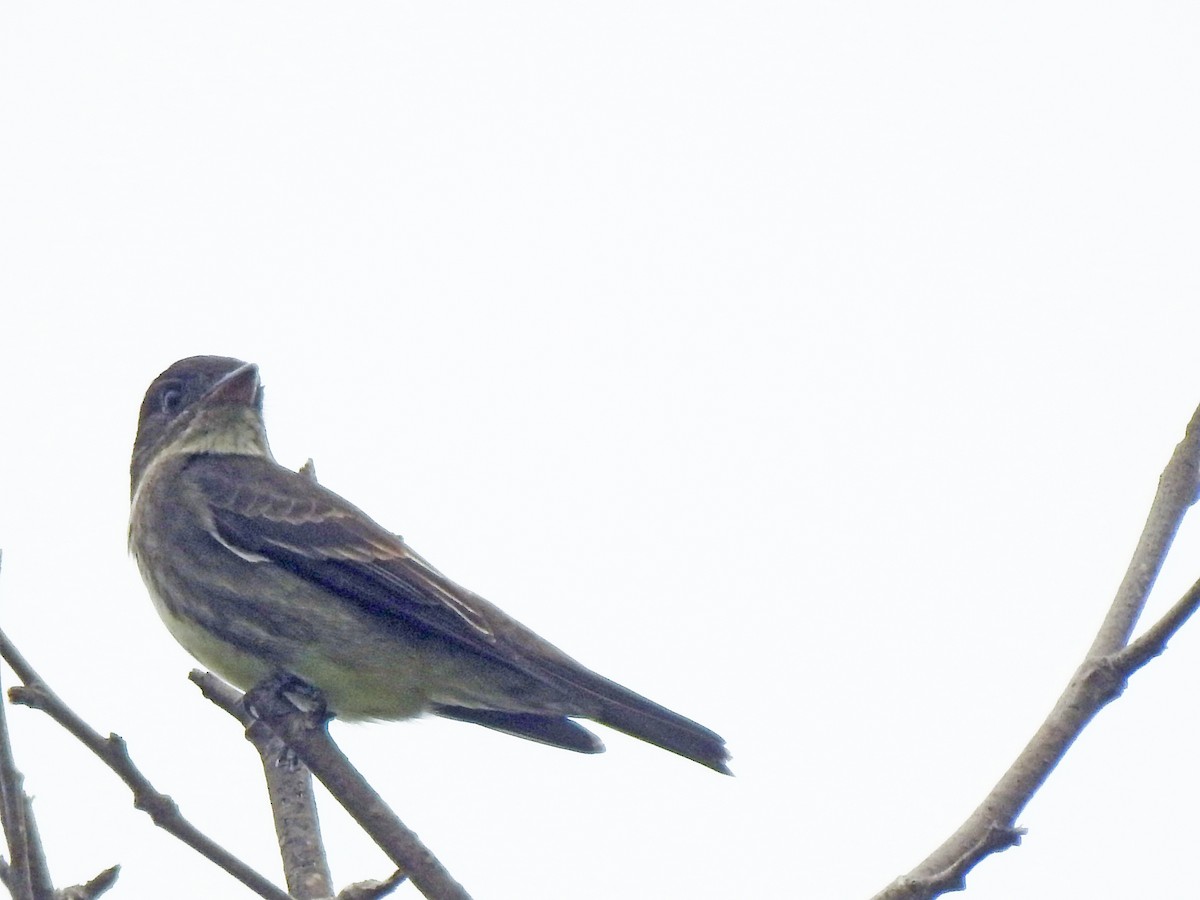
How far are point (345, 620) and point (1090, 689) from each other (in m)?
4.22

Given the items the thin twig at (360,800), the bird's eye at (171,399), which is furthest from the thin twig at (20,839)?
the bird's eye at (171,399)

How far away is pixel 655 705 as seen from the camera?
6.78 metres

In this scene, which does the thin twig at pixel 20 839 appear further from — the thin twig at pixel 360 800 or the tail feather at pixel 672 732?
the tail feather at pixel 672 732

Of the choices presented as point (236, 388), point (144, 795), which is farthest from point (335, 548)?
point (144, 795)

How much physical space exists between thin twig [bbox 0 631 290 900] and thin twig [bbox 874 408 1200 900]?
4.95 ft

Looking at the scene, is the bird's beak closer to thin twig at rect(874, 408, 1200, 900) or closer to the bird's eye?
the bird's eye

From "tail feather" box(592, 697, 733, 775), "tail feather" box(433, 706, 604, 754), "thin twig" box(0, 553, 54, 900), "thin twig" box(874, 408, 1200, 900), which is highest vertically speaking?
"tail feather" box(433, 706, 604, 754)

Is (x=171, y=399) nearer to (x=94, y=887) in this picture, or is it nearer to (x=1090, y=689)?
(x=94, y=887)

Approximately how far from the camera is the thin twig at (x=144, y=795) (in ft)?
12.9

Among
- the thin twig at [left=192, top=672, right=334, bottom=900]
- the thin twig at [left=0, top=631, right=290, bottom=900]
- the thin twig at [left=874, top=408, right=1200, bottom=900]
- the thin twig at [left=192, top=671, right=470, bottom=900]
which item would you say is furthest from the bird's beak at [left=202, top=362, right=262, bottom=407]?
the thin twig at [left=874, top=408, right=1200, bottom=900]

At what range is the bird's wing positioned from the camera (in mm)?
7605

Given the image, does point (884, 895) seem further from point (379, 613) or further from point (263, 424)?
point (263, 424)

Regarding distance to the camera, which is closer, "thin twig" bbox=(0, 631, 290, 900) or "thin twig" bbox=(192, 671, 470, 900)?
"thin twig" bbox=(0, 631, 290, 900)

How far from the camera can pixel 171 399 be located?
389 inches
